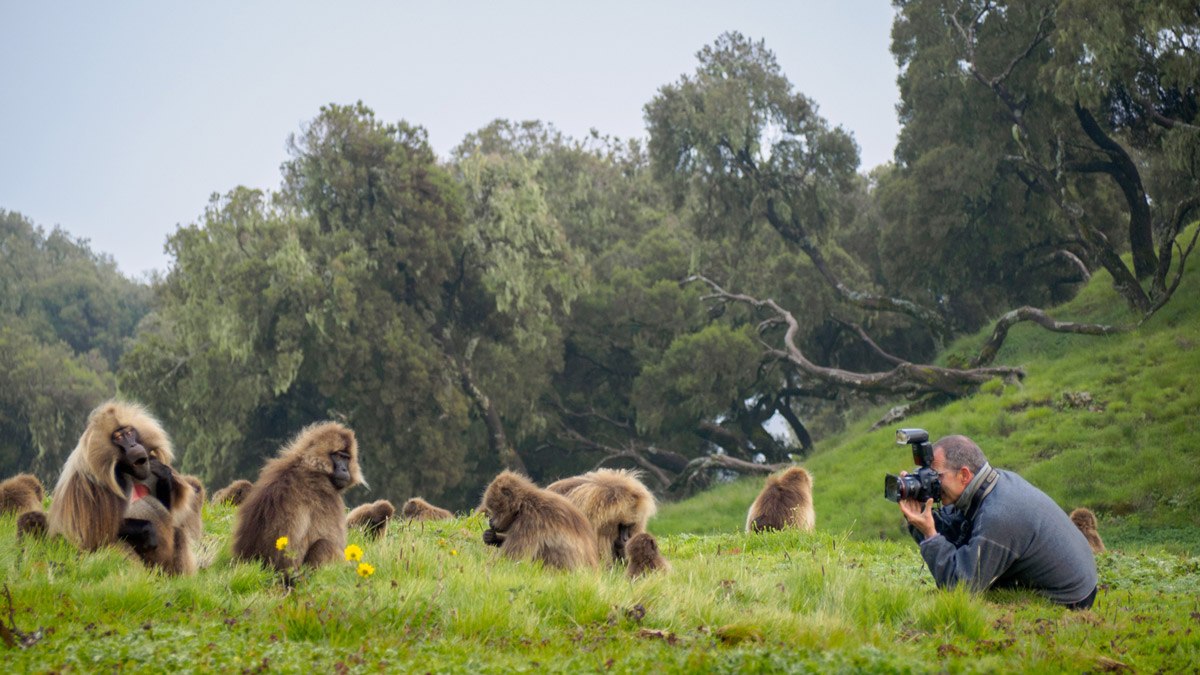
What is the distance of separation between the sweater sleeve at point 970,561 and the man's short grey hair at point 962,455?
0.53 meters

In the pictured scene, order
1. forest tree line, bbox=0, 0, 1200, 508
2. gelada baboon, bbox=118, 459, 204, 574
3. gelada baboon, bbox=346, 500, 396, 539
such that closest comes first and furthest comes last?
gelada baboon, bbox=118, 459, 204, 574, gelada baboon, bbox=346, 500, 396, 539, forest tree line, bbox=0, 0, 1200, 508

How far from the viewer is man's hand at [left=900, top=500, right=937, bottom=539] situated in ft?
27.1

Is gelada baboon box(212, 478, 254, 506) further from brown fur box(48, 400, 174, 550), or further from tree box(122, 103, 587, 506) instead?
tree box(122, 103, 587, 506)

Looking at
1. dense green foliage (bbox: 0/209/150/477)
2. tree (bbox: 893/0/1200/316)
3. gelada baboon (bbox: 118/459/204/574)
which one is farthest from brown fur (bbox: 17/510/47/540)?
dense green foliage (bbox: 0/209/150/477)

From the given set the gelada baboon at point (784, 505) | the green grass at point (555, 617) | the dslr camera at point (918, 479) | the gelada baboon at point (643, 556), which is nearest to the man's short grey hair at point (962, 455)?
the dslr camera at point (918, 479)

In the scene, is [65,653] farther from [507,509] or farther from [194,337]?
[194,337]

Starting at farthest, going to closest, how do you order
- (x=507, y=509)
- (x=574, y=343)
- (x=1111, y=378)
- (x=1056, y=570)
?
1. (x=574, y=343)
2. (x=1111, y=378)
3. (x=507, y=509)
4. (x=1056, y=570)

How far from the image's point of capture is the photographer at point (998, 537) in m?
8.05

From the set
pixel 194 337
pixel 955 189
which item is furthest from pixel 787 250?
pixel 194 337

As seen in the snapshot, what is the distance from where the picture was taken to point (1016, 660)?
6.08m

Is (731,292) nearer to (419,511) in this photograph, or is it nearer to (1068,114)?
(1068,114)

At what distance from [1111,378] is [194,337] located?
1038 inches

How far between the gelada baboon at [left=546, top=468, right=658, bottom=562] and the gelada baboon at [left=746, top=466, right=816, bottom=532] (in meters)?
3.48

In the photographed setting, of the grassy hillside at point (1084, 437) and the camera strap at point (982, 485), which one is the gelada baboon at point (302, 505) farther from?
the grassy hillside at point (1084, 437)
